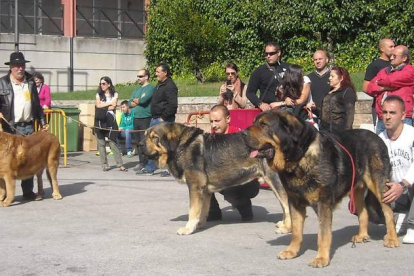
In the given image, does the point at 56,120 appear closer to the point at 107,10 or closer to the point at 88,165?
the point at 88,165

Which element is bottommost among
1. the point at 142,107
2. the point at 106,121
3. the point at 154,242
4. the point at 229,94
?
the point at 154,242

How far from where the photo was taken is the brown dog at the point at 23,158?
32.2ft

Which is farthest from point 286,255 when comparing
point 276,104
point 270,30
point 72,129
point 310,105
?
point 270,30

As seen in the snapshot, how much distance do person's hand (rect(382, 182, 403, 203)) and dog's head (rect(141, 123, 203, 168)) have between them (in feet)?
7.64

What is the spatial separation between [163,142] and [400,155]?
256cm

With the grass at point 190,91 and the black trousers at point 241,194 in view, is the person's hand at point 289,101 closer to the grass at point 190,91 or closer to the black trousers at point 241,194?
the black trousers at point 241,194

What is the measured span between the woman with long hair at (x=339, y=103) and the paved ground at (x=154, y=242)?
47.6 inches

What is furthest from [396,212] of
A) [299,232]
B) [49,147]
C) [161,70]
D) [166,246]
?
[161,70]

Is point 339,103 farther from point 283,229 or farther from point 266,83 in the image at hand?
point 283,229

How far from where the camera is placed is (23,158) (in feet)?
32.5

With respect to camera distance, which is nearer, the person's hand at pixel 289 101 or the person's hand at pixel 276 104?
the person's hand at pixel 289 101

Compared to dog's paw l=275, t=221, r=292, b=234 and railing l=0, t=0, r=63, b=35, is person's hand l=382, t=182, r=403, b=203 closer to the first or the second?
dog's paw l=275, t=221, r=292, b=234

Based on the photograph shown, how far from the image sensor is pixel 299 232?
6.86 meters

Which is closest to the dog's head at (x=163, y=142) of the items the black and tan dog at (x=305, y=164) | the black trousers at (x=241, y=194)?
the black trousers at (x=241, y=194)
